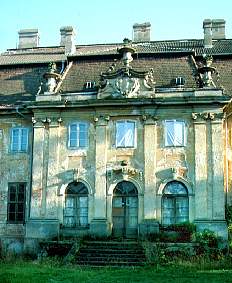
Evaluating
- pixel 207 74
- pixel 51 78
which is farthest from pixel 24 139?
pixel 207 74

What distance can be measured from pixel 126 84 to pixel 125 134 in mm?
2246

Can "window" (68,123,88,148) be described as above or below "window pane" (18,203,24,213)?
above

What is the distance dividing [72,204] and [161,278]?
8.75 m

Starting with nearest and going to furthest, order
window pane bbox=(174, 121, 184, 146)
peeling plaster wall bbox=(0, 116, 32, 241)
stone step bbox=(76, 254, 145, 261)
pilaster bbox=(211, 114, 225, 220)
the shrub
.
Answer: stone step bbox=(76, 254, 145, 261)
the shrub
pilaster bbox=(211, 114, 225, 220)
window pane bbox=(174, 121, 184, 146)
peeling plaster wall bbox=(0, 116, 32, 241)

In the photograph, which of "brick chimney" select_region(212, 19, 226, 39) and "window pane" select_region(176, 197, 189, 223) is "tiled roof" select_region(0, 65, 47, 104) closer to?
"window pane" select_region(176, 197, 189, 223)

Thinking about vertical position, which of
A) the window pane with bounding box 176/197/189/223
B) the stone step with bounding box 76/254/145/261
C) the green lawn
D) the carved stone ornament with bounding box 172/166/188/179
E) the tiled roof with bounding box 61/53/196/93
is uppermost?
the tiled roof with bounding box 61/53/196/93

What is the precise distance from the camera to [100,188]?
23016 millimetres

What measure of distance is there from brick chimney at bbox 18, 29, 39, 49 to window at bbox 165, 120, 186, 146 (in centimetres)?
1225

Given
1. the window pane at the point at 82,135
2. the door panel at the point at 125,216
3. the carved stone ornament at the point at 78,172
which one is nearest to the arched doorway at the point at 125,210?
the door panel at the point at 125,216

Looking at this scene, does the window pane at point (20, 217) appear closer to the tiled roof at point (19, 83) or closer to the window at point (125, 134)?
the tiled roof at point (19, 83)

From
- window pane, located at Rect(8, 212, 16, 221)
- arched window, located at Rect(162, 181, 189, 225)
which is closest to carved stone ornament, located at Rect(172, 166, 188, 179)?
arched window, located at Rect(162, 181, 189, 225)

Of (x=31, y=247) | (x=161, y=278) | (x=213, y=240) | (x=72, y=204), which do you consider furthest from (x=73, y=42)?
(x=161, y=278)

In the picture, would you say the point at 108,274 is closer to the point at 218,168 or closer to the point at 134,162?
the point at 134,162

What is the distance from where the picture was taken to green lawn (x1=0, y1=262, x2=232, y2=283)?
48.8 feet
